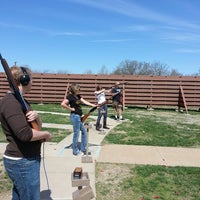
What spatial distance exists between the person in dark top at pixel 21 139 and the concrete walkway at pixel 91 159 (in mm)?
2129

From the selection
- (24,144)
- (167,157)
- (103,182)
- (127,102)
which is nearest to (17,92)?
(24,144)

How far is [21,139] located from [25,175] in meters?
0.41

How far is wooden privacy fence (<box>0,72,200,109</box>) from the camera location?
2106 centimetres

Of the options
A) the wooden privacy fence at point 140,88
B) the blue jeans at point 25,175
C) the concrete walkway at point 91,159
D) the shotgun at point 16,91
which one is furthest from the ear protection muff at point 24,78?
the wooden privacy fence at point 140,88

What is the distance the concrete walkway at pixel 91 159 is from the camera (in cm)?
581

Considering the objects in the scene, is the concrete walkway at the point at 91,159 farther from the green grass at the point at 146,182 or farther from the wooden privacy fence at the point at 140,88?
the wooden privacy fence at the point at 140,88

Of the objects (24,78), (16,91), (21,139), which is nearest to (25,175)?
(21,139)

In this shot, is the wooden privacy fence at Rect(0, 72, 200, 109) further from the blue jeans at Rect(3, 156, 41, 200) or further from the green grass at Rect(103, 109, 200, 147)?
the blue jeans at Rect(3, 156, 41, 200)

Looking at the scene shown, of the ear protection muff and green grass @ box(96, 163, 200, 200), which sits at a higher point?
the ear protection muff

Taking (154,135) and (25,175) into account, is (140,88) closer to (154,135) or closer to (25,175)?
(154,135)

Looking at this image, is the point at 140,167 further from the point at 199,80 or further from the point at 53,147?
the point at 199,80

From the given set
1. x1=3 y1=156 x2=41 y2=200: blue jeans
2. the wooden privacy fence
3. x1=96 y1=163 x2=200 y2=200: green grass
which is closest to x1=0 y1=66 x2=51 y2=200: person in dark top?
x1=3 y1=156 x2=41 y2=200: blue jeans

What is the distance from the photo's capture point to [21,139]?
9.95ft

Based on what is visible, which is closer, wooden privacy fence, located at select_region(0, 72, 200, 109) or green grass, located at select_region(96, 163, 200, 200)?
green grass, located at select_region(96, 163, 200, 200)
